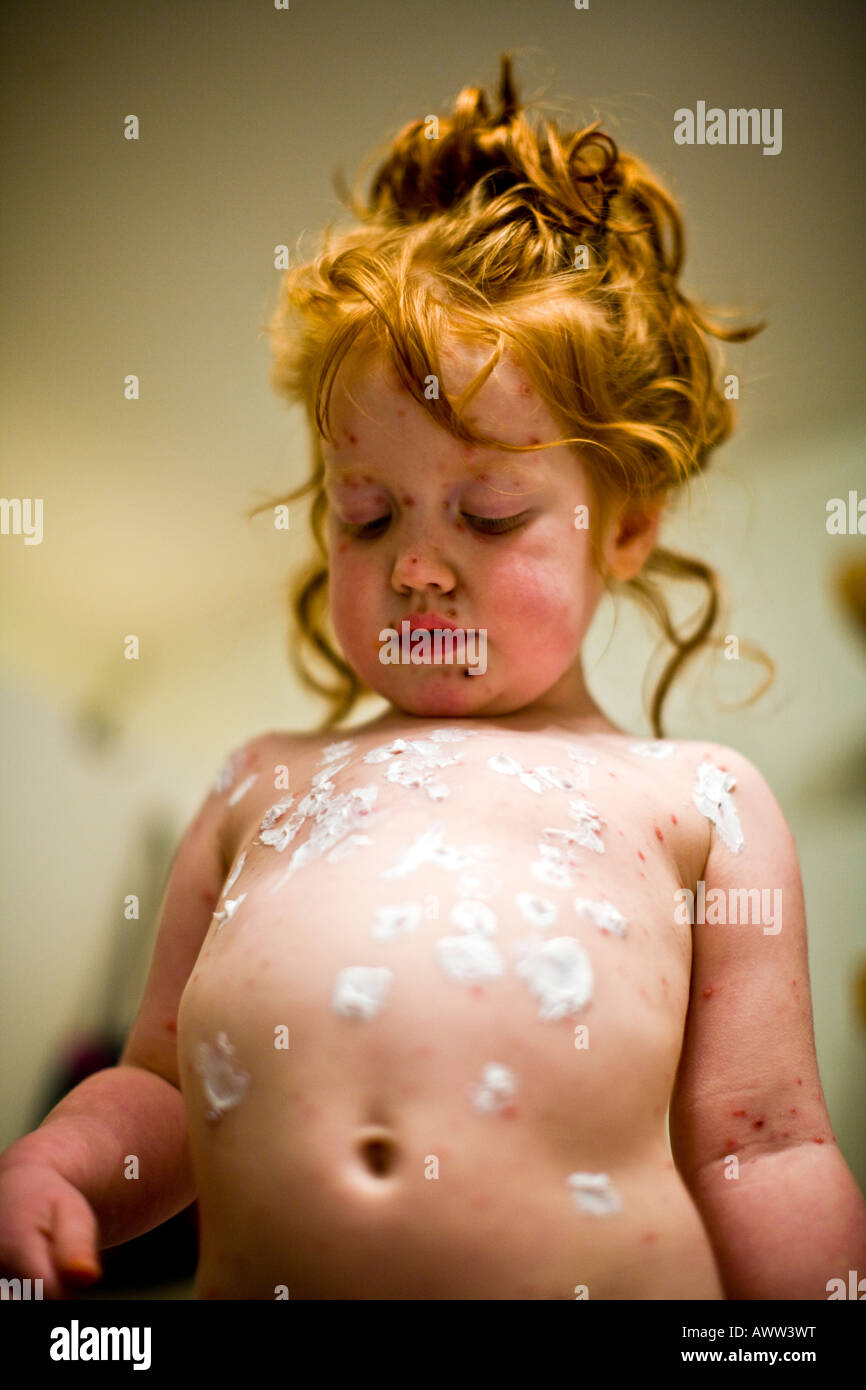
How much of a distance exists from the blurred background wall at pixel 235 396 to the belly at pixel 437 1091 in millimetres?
388

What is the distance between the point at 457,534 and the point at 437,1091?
355 millimetres

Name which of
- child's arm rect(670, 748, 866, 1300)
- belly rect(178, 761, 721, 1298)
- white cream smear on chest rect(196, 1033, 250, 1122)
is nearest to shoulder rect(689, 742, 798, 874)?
child's arm rect(670, 748, 866, 1300)

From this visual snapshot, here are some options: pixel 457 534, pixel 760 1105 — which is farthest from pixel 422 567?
pixel 760 1105

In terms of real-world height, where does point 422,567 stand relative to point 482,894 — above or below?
above

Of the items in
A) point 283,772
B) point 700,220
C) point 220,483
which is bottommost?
point 283,772

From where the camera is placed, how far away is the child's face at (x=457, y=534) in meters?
0.83

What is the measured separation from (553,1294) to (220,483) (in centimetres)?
84

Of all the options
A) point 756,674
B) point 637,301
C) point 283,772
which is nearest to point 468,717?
point 283,772

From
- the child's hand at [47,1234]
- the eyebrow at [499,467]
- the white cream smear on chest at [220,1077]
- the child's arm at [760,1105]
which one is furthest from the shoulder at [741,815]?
the child's hand at [47,1234]

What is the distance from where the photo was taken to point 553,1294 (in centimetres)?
65

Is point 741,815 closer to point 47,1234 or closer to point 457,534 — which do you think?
point 457,534

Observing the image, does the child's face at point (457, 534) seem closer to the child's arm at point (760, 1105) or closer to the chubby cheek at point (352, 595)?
the chubby cheek at point (352, 595)

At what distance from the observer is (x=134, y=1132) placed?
31.9 inches
